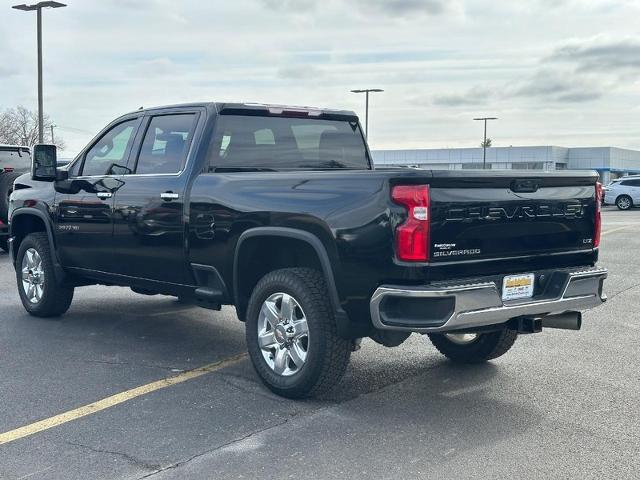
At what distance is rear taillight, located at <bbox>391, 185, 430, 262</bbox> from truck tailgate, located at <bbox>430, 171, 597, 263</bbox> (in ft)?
0.16

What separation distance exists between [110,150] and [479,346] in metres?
3.56

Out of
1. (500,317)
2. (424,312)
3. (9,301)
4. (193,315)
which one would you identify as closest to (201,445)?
(424,312)

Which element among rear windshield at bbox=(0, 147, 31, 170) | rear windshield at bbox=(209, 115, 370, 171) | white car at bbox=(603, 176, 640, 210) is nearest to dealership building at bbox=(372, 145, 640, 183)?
white car at bbox=(603, 176, 640, 210)

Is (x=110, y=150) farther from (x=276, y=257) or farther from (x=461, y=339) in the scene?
(x=461, y=339)

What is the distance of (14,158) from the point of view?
529 inches

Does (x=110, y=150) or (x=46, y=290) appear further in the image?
(x=46, y=290)

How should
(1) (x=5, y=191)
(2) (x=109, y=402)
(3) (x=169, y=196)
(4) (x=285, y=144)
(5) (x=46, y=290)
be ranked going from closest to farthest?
(2) (x=109, y=402) < (3) (x=169, y=196) < (4) (x=285, y=144) < (5) (x=46, y=290) < (1) (x=5, y=191)

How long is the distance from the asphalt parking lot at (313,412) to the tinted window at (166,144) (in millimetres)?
1508

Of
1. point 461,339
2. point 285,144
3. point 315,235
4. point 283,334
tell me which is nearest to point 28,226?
point 285,144

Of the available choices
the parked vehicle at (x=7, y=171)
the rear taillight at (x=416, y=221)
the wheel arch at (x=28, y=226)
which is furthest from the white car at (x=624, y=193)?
the rear taillight at (x=416, y=221)

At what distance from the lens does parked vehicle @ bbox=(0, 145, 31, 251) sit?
497 inches

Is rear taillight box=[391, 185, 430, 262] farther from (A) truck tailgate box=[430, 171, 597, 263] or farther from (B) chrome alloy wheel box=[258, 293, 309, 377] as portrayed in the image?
(B) chrome alloy wheel box=[258, 293, 309, 377]

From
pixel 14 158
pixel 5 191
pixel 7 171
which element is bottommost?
pixel 5 191

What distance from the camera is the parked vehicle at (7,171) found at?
12.6 m
